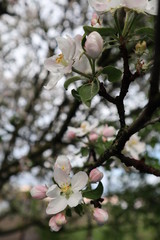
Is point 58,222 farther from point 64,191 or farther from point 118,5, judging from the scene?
point 118,5

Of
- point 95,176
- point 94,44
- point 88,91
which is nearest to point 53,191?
point 95,176

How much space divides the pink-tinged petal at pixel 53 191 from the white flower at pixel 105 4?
0.52 metres

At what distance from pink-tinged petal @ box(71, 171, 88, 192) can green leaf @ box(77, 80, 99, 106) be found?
226mm

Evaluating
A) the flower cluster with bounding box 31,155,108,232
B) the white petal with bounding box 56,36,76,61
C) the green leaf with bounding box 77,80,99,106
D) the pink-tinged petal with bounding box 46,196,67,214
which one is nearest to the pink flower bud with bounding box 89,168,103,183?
the flower cluster with bounding box 31,155,108,232

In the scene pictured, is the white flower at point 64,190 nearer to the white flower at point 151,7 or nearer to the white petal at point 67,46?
the white petal at point 67,46

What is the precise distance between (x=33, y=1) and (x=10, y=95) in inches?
47.3

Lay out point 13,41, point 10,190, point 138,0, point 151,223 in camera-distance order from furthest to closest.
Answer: point 10,190 → point 13,41 → point 151,223 → point 138,0

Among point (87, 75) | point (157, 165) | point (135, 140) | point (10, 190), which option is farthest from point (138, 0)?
point (10, 190)

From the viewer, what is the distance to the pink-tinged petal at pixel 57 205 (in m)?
0.92

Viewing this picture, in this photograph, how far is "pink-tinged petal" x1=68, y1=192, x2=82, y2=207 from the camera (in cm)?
89

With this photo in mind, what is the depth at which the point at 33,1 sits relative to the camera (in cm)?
326

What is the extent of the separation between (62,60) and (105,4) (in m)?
0.19

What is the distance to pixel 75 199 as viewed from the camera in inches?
35.6

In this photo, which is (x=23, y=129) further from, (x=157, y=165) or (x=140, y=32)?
(x=140, y=32)
